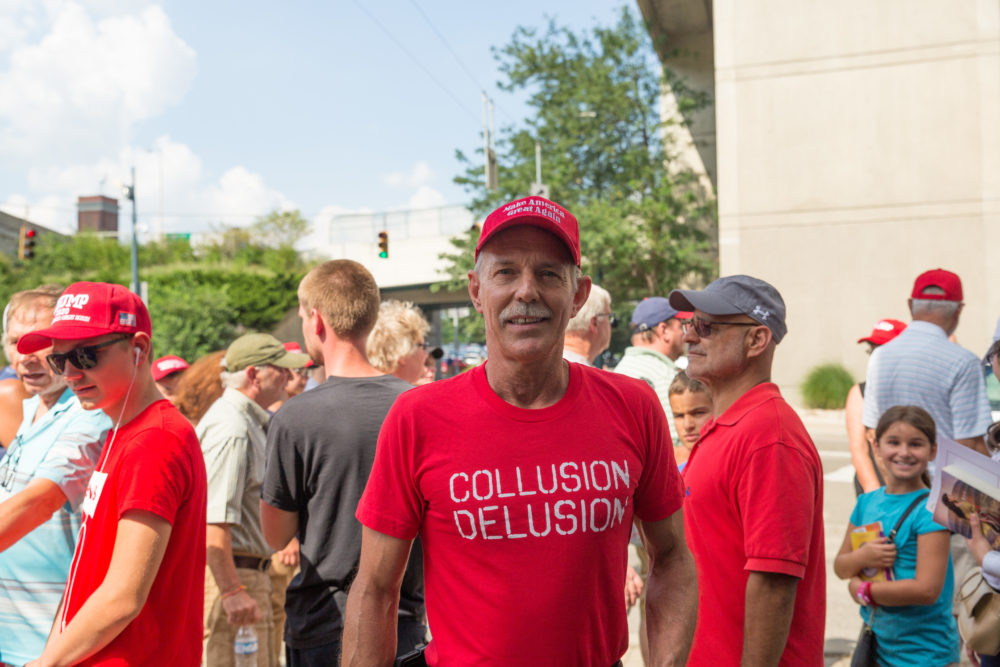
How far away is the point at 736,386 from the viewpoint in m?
2.71

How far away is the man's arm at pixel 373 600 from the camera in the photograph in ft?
6.44

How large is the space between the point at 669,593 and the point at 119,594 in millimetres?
1483

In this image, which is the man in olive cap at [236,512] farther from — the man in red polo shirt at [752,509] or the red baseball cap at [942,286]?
the red baseball cap at [942,286]

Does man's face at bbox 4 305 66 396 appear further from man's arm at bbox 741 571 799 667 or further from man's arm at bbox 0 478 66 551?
man's arm at bbox 741 571 799 667

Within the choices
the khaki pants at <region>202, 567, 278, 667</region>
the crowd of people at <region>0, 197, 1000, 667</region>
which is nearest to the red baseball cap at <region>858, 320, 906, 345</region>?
the crowd of people at <region>0, 197, 1000, 667</region>

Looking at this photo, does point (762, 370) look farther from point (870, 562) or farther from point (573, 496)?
point (870, 562)

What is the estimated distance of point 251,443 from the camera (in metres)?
4.26

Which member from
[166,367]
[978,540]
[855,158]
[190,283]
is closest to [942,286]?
[978,540]

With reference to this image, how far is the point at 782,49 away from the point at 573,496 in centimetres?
2183

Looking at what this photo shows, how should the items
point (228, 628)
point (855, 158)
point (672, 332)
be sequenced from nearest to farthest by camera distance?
1. point (228, 628)
2. point (672, 332)
3. point (855, 158)

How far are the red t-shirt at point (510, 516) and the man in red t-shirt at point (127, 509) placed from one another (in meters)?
0.78

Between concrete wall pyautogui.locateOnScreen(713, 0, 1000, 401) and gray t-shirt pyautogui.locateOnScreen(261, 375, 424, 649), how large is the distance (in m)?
19.7

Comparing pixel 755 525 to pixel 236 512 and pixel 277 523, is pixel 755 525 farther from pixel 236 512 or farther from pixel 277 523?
pixel 236 512

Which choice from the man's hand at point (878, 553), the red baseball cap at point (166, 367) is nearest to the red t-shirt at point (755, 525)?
the man's hand at point (878, 553)
